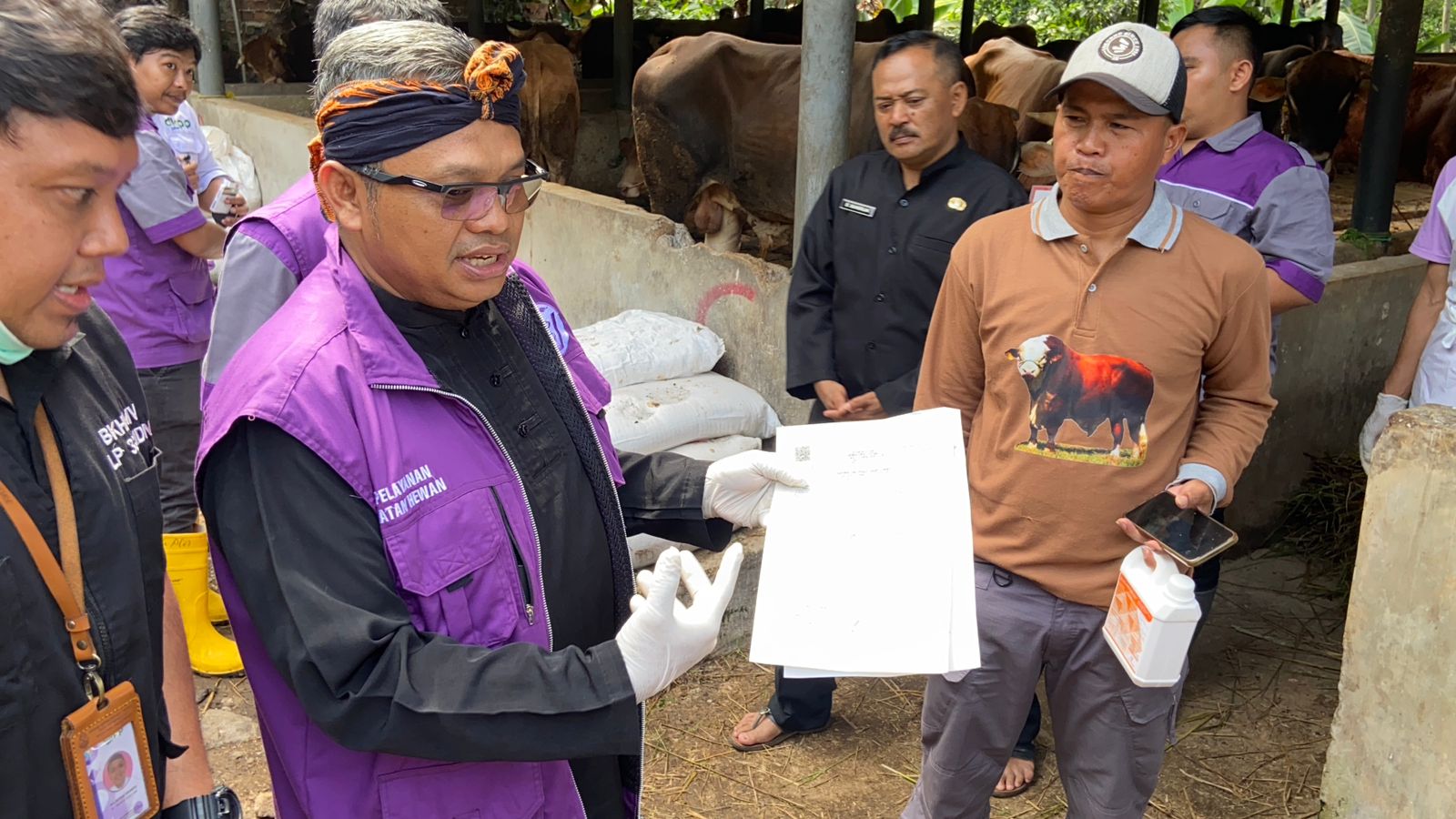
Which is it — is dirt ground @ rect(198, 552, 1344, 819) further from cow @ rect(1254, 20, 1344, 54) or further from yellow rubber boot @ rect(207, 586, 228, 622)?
cow @ rect(1254, 20, 1344, 54)

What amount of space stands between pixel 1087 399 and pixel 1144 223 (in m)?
0.35

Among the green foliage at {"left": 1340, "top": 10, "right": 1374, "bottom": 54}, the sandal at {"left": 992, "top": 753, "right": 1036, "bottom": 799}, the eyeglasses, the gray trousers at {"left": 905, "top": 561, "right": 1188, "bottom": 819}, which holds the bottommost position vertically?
the sandal at {"left": 992, "top": 753, "right": 1036, "bottom": 799}

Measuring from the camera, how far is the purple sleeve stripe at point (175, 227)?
3.30 m

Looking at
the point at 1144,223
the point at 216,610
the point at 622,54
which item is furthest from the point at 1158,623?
the point at 622,54

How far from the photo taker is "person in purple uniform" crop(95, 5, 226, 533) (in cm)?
329

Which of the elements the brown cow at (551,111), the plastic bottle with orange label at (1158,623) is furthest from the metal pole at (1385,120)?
the brown cow at (551,111)

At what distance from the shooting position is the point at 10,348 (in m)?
1.15

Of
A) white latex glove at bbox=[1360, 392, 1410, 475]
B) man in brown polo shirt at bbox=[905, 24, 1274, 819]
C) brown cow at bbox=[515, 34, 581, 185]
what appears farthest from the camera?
brown cow at bbox=[515, 34, 581, 185]

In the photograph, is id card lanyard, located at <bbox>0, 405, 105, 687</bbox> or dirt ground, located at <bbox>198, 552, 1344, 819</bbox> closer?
id card lanyard, located at <bbox>0, 405, 105, 687</bbox>

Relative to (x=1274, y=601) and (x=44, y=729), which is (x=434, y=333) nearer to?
(x=44, y=729)

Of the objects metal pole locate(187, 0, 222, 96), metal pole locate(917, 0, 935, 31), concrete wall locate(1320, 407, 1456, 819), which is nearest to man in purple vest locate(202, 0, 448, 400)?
concrete wall locate(1320, 407, 1456, 819)

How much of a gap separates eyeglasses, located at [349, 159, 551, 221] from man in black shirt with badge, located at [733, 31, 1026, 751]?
1.73 meters

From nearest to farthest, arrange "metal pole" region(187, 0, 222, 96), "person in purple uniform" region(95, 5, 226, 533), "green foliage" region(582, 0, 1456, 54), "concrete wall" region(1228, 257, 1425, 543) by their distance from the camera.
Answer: "person in purple uniform" region(95, 5, 226, 533), "concrete wall" region(1228, 257, 1425, 543), "metal pole" region(187, 0, 222, 96), "green foliage" region(582, 0, 1456, 54)

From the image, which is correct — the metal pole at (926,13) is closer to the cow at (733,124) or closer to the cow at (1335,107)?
the cow at (1335,107)
